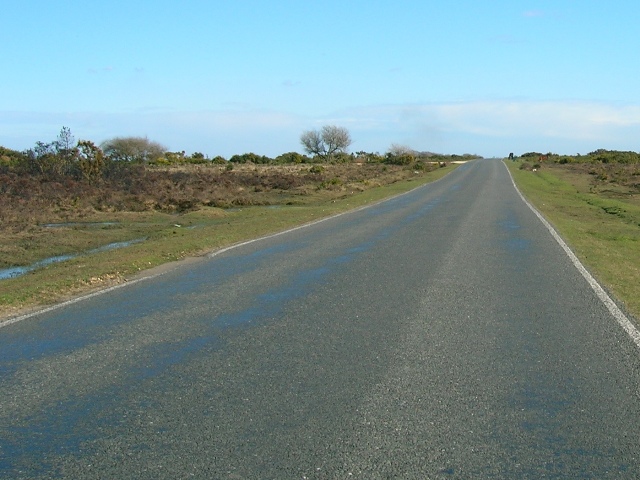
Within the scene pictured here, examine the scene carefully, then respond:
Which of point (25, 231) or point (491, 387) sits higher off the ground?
point (491, 387)

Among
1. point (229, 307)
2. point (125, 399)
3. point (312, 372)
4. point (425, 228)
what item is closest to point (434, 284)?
point (229, 307)

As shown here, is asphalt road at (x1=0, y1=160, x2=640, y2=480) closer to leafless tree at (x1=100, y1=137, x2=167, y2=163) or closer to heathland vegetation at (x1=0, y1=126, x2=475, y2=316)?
heathland vegetation at (x1=0, y1=126, x2=475, y2=316)

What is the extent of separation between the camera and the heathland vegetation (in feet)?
48.7

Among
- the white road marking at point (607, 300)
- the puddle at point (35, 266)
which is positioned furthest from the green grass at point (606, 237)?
the puddle at point (35, 266)

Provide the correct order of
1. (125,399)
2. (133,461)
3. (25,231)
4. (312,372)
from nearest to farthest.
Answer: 1. (133,461)
2. (125,399)
3. (312,372)
4. (25,231)

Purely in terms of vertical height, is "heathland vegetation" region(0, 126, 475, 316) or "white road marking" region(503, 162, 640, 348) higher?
"white road marking" region(503, 162, 640, 348)

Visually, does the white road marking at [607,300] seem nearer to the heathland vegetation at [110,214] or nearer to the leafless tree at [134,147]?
the heathland vegetation at [110,214]

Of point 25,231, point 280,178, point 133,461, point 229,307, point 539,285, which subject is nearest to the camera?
point 133,461

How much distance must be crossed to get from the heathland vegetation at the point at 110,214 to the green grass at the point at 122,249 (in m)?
0.03

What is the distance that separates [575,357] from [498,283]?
14.4 ft

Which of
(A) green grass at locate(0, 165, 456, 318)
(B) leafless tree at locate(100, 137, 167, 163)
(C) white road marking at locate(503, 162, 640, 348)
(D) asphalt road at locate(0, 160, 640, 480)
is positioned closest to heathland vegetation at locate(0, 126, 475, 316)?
(A) green grass at locate(0, 165, 456, 318)

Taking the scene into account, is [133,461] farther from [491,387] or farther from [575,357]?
[575,357]

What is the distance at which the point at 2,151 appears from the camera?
253ft

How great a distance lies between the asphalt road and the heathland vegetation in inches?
113
